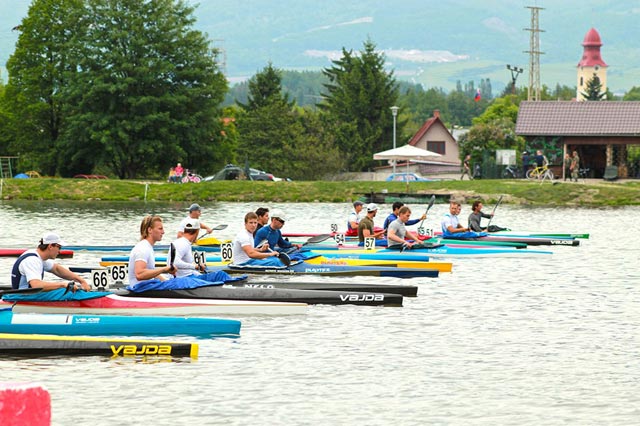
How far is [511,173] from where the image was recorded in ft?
221

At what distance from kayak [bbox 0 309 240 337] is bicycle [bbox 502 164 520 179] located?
5207cm

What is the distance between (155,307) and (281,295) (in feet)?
7.53

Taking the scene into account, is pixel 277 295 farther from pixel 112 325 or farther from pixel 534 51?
pixel 534 51

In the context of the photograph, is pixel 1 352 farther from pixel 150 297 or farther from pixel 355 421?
pixel 355 421

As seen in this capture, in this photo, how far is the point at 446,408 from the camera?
43.1 feet

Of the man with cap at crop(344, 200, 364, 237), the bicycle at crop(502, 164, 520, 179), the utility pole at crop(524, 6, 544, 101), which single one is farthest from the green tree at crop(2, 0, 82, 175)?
the utility pole at crop(524, 6, 544, 101)

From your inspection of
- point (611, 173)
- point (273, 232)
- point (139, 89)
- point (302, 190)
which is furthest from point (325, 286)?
point (139, 89)

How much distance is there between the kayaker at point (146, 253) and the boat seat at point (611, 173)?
4797 centimetres

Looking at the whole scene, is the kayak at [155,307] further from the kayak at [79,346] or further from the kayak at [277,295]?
the kayak at [79,346]

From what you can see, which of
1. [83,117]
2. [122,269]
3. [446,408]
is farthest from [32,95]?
[446,408]

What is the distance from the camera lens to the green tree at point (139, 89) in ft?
226

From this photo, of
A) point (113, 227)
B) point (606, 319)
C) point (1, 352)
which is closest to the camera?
point (1, 352)

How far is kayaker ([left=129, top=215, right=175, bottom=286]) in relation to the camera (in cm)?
1684

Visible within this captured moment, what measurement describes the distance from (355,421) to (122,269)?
7021 millimetres
